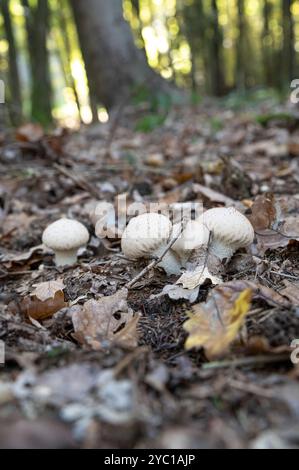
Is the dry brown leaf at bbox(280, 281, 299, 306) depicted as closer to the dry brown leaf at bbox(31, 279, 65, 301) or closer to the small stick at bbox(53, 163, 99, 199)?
the dry brown leaf at bbox(31, 279, 65, 301)

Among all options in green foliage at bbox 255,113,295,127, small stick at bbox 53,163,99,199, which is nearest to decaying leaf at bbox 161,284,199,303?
small stick at bbox 53,163,99,199

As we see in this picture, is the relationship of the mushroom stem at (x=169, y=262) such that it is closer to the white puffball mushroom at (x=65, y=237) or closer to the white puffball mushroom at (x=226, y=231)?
the white puffball mushroom at (x=226, y=231)

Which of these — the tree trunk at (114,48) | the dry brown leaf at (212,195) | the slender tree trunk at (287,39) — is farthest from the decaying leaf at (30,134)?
the slender tree trunk at (287,39)

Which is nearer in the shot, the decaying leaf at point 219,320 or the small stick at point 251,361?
the small stick at point 251,361

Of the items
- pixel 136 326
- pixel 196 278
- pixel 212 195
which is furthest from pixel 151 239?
pixel 212 195

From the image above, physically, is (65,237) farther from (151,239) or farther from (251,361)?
(251,361)
